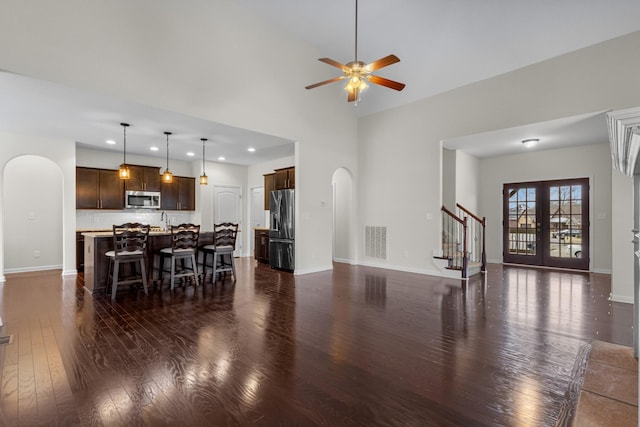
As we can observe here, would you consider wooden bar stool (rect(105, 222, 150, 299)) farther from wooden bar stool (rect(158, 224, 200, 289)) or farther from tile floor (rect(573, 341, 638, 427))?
tile floor (rect(573, 341, 638, 427))

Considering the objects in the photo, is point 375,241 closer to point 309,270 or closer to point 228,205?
Answer: point 309,270

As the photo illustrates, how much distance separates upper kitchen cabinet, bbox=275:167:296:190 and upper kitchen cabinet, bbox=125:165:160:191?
3.10m

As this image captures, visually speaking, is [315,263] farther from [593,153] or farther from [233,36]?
[593,153]

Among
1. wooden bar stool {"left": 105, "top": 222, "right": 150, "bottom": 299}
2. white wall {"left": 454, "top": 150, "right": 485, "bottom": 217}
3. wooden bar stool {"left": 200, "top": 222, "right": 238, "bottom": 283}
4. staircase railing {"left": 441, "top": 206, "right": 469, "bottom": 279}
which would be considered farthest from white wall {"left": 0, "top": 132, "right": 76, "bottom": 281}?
white wall {"left": 454, "top": 150, "right": 485, "bottom": 217}

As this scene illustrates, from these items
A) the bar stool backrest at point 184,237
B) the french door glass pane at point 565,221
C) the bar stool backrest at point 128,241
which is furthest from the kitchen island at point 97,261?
the french door glass pane at point 565,221

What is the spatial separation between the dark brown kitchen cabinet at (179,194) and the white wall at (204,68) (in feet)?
12.1

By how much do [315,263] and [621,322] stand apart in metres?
4.71

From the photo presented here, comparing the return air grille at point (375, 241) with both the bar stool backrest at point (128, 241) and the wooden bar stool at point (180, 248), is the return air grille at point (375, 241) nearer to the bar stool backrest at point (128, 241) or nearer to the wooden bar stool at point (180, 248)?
the wooden bar stool at point (180, 248)

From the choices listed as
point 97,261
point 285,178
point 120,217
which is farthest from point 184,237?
point 120,217

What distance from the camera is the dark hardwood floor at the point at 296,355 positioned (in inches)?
73.9

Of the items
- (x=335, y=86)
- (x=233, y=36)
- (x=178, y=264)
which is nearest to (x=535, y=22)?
(x=335, y=86)

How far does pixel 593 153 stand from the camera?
22.0ft

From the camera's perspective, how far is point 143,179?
24.8 ft

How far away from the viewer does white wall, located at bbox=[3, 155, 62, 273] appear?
21.0 ft
